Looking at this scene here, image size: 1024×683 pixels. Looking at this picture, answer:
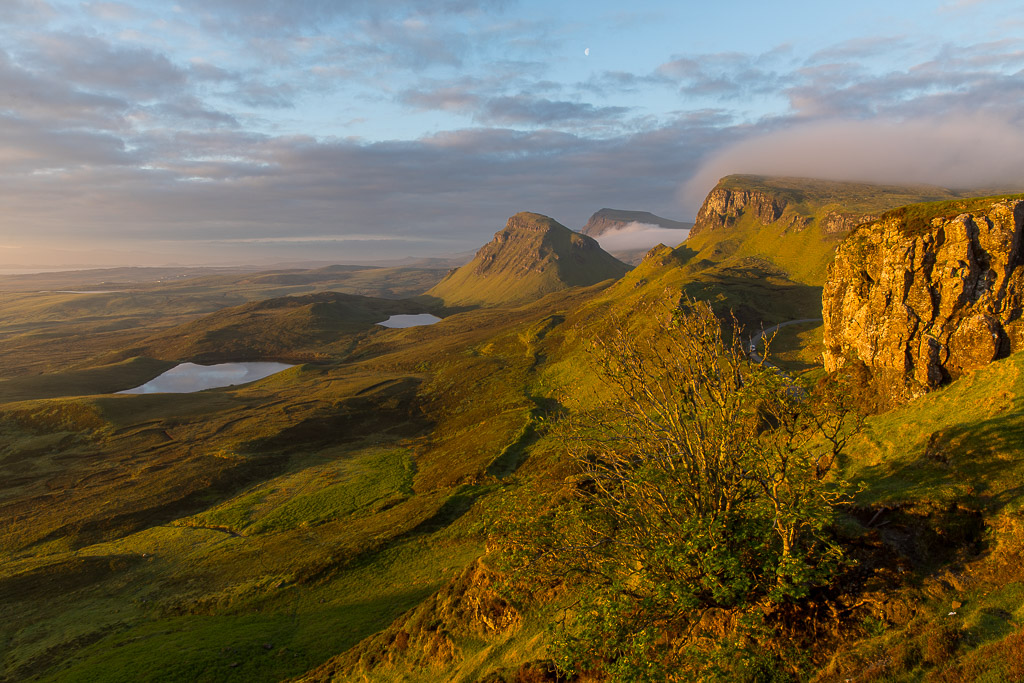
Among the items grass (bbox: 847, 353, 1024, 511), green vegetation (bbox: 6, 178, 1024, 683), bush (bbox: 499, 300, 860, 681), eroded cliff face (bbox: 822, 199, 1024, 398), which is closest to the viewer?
bush (bbox: 499, 300, 860, 681)

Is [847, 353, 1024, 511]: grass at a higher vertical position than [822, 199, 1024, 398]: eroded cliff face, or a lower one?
lower

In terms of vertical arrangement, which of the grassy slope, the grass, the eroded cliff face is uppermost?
the eroded cliff face

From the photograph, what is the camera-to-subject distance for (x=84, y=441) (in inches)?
4675

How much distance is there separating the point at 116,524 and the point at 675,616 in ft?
298

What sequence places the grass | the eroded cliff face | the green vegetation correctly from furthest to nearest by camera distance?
the eroded cliff face
the grass
the green vegetation

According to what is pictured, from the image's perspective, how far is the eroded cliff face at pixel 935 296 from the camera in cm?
3747

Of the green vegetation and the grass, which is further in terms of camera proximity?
the grass

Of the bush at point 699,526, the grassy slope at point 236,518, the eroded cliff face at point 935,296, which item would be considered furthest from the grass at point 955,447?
the grassy slope at point 236,518

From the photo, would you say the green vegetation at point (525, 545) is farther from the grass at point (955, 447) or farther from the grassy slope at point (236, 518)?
the grassy slope at point (236, 518)

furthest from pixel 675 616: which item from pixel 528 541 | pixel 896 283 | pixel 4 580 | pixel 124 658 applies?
pixel 4 580

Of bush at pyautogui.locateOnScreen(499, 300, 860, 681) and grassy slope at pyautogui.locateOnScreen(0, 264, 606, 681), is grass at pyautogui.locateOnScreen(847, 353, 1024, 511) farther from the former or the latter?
grassy slope at pyautogui.locateOnScreen(0, 264, 606, 681)

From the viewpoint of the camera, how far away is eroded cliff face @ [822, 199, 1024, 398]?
3747 cm

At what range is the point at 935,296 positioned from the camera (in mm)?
40812

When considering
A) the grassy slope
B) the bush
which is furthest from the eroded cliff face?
the grassy slope
